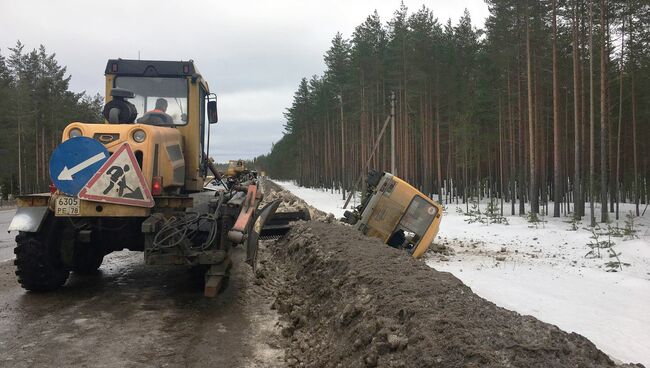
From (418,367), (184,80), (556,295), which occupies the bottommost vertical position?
(556,295)

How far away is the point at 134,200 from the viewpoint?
605 cm

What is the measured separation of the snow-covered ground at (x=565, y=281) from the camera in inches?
238

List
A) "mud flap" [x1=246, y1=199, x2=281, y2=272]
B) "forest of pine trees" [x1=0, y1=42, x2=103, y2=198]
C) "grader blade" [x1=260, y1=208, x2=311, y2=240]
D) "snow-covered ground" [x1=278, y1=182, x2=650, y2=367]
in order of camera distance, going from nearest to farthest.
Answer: "snow-covered ground" [x1=278, y1=182, x2=650, y2=367], "mud flap" [x1=246, y1=199, x2=281, y2=272], "grader blade" [x1=260, y1=208, x2=311, y2=240], "forest of pine trees" [x1=0, y1=42, x2=103, y2=198]

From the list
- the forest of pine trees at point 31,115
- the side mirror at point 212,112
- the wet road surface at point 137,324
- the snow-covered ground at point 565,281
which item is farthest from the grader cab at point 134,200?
the forest of pine trees at point 31,115

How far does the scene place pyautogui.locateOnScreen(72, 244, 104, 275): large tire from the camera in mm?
7225

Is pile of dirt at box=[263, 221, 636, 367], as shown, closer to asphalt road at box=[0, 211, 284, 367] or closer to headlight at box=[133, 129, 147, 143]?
asphalt road at box=[0, 211, 284, 367]

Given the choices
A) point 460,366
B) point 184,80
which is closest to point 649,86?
point 184,80

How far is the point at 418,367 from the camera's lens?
318 cm

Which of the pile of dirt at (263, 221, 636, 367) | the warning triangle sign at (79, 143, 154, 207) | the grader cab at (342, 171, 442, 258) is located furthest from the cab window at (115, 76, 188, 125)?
the grader cab at (342, 171, 442, 258)

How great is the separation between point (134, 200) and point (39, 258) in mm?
1684

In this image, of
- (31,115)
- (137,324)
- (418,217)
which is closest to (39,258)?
(137,324)

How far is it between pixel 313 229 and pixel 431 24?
97.3 feet

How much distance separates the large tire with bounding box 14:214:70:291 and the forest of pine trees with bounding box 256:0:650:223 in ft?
66.3

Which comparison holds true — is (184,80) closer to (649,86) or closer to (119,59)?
(119,59)
